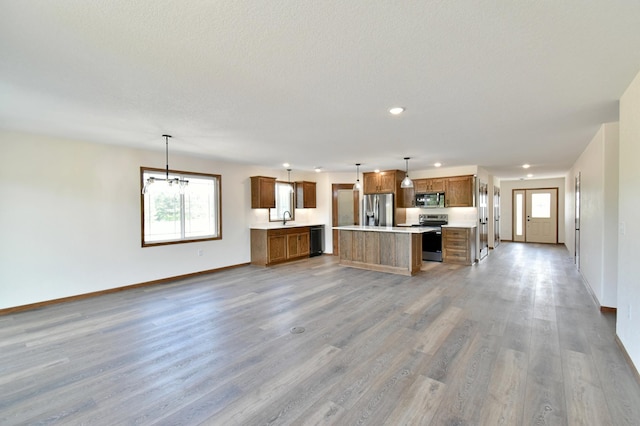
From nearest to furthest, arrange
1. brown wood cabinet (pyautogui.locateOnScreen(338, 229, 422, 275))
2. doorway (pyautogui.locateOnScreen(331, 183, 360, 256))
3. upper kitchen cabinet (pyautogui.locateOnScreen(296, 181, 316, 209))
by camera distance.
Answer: brown wood cabinet (pyautogui.locateOnScreen(338, 229, 422, 275))
upper kitchen cabinet (pyautogui.locateOnScreen(296, 181, 316, 209))
doorway (pyautogui.locateOnScreen(331, 183, 360, 256))

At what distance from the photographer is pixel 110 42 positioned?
5.98 feet

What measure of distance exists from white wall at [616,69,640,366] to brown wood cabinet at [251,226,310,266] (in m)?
5.76

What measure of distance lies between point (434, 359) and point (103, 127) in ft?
15.2

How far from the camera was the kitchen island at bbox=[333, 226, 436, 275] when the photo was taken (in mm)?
5871

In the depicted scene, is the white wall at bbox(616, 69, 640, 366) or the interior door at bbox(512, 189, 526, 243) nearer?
the white wall at bbox(616, 69, 640, 366)

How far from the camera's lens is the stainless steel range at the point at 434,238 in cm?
720

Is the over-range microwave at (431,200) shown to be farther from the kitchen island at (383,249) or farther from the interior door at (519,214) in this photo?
the interior door at (519,214)

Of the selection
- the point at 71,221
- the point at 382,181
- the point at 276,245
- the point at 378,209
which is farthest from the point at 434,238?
the point at 71,221

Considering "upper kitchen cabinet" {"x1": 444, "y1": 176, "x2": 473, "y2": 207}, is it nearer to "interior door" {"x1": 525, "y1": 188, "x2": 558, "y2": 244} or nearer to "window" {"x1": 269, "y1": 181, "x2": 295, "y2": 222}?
"window" {"x1": 269, "y1": 181, "x2": 295, "y2": 222}

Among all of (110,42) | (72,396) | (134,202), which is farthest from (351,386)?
(134,202)

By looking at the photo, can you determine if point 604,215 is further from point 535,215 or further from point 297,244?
point 535,215

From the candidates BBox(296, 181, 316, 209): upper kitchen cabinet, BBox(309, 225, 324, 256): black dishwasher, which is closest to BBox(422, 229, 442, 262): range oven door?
BBox(309, 225, 324, 256): black dishwasher

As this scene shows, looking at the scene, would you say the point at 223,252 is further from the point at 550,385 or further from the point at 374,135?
the point at 550,385

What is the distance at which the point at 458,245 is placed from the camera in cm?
695
